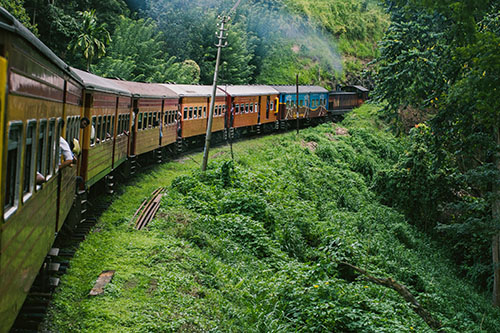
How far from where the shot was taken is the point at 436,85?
14.0 metres

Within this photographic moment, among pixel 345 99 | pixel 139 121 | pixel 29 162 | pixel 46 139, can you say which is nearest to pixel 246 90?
pixel 139 121

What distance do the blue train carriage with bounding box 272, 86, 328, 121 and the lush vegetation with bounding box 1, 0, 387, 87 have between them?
22.5 ft

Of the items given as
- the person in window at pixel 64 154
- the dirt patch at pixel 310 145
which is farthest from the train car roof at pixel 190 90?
the person in window at pixel 64 154

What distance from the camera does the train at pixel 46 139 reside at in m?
3.40

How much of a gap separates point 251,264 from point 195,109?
1428 centimetres

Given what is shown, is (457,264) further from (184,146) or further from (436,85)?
(184,146)

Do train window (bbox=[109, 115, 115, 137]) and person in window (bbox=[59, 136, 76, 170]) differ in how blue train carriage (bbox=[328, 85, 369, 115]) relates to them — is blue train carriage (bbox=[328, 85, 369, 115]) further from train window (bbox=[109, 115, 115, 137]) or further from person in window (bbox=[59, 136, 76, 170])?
person in window (bbox=[59, 136, 76, 170])

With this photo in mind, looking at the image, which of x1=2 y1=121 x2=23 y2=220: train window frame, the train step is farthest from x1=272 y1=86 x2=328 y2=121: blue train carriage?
x1=2 y1=121 x2=23 y2=220: train window frame

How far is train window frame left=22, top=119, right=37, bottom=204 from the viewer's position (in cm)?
401

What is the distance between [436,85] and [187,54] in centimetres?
3291

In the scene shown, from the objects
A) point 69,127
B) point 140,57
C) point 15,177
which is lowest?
point 15,177

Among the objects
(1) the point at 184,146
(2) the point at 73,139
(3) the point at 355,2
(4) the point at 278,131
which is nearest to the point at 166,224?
(2) the point at 73,139

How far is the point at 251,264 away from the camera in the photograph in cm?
1044

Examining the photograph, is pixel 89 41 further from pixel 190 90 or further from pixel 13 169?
pixel 13 169
